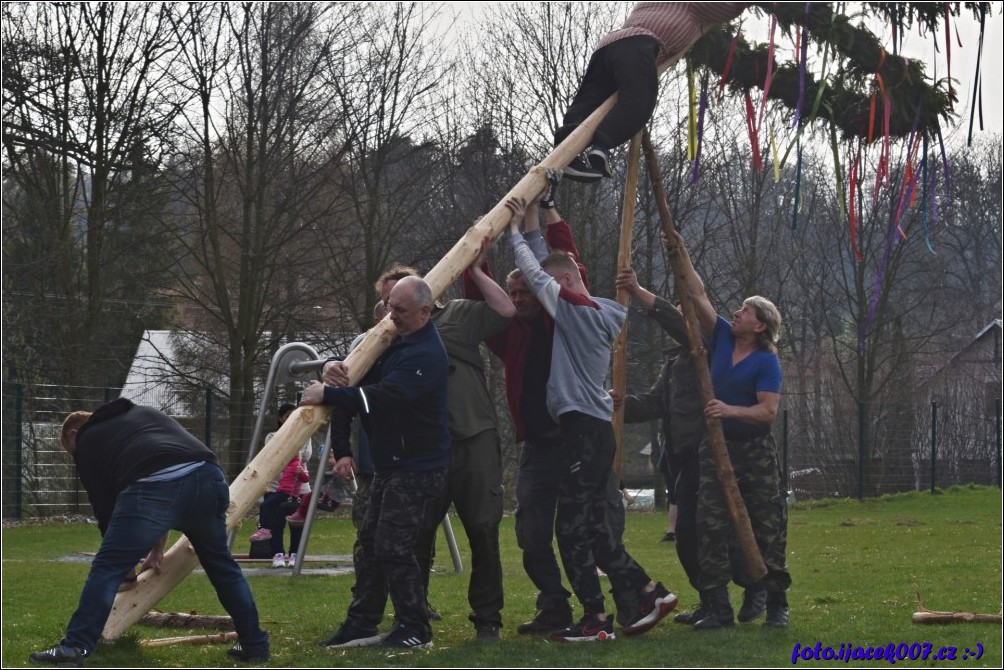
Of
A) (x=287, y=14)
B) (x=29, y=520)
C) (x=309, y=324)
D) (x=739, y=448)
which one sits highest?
(x=287, y=14)

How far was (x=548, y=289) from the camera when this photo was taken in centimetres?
670

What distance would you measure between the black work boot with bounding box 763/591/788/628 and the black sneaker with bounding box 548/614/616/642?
1.01m

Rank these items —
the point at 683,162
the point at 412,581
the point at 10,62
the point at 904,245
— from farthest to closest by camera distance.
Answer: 1. the point at 904,245
2. the point at 683,162
3. the point at 10,62
4. the point at 412,581

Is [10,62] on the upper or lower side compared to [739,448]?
upper

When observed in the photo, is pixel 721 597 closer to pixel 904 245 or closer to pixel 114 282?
pixel 114 282

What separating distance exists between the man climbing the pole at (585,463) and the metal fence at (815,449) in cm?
1291

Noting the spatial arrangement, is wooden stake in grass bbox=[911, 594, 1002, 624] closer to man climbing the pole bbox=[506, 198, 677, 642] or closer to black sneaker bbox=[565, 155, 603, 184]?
man climbing the pole bbox=[506, 198, 677, 642]

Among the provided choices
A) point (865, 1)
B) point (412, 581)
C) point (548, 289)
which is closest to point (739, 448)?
point (548, 289)

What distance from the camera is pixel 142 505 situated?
5.79m

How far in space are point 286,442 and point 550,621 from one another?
67.7 inches

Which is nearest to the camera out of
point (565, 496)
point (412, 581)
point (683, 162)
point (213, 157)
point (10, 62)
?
point (412, 581)

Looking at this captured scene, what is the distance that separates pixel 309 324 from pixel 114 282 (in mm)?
3584

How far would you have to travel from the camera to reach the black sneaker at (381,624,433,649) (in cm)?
620

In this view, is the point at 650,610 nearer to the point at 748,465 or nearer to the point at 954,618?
the point at 748,465
